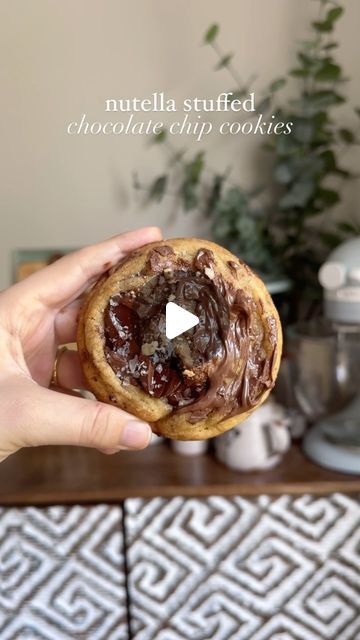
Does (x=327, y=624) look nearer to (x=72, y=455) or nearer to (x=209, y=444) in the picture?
(x=209, y=444)

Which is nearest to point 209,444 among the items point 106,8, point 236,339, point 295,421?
point 295,421

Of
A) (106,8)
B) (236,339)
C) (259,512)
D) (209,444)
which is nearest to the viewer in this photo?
(236,339)

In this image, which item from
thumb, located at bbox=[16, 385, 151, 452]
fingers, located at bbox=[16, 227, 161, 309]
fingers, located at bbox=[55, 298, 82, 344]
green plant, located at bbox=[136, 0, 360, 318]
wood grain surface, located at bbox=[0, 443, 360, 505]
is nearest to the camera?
thumb, located at bbox=[16, 385, 151, 452]

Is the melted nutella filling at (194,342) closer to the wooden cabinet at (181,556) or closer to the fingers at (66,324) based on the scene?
the fingers at (66,324)

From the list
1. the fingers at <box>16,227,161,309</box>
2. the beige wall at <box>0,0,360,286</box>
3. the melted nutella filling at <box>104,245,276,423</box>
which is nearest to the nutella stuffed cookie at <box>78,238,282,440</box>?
the melted nutella filling at <box>104,245,276,423</box>

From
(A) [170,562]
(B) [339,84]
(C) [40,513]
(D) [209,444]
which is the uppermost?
(B) [339,84]

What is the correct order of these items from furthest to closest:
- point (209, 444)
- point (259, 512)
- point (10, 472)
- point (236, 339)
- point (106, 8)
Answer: point (106, 8) < point (209, 444) < point (10, 472) < point (259, 512) < point (236, 339)

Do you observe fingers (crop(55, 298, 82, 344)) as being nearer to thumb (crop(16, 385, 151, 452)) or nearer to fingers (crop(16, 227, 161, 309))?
fingers (crop(16, 227, 161, 309))
